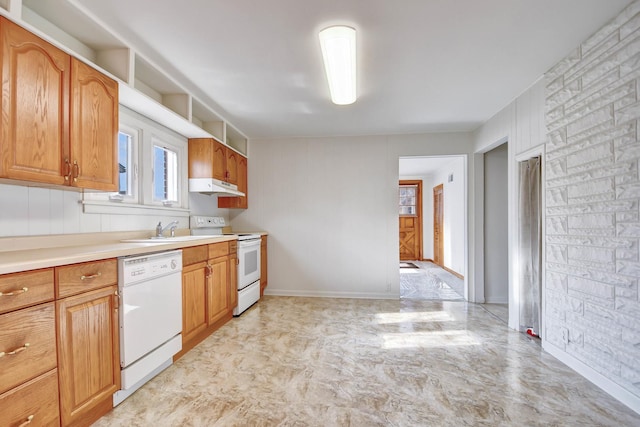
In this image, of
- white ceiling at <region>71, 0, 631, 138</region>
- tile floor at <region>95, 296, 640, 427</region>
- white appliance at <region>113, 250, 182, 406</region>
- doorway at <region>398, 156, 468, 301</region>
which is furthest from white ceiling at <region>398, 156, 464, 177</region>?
white appliance at <region>113, 250, 182, 406</region>

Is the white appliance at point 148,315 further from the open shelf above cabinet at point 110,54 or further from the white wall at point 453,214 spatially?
the white wall at point 453,214

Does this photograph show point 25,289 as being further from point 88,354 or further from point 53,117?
point 53,117

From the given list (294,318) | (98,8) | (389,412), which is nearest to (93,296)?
(98,8)

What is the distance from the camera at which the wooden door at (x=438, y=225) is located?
7845mm

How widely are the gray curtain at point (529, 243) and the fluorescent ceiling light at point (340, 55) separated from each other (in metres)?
1.94

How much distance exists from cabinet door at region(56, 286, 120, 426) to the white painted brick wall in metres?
3.01

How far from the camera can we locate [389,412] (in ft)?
6.20

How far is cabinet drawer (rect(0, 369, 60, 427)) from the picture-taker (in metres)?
1.29

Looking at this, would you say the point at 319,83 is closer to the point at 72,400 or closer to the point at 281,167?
the point at 281,167

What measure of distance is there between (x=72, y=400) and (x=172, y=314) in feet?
2.80

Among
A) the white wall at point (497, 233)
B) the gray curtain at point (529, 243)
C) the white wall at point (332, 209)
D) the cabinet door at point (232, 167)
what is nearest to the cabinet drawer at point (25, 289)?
the cabinet door at point (232, 167)

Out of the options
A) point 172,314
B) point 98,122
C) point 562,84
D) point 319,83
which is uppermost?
point 319,83

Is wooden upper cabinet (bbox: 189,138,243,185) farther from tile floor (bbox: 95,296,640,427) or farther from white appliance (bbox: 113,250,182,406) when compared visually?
tile floor (bbox: 95,296,640,427)

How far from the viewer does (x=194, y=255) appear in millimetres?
2807
